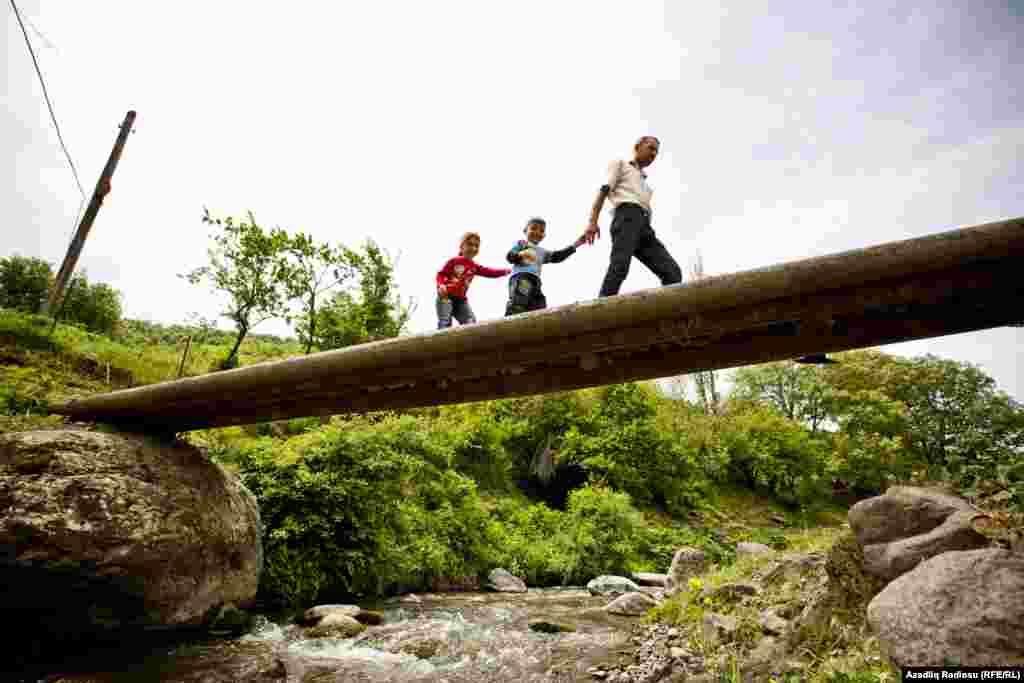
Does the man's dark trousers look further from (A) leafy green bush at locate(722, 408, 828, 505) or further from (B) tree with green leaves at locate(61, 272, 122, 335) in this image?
(B) tree with green leaves at locate(61, 272, 122, 335)

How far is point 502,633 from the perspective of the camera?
5906mm

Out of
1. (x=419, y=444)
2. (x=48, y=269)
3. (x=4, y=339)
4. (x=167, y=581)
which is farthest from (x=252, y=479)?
(x=48, y=269)

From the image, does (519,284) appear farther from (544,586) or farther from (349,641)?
(544,586)

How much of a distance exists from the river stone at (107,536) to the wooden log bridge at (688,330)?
92cm

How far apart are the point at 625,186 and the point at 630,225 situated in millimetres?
379

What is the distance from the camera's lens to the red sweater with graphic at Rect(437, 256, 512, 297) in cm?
523

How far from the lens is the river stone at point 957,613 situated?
1.99 metres

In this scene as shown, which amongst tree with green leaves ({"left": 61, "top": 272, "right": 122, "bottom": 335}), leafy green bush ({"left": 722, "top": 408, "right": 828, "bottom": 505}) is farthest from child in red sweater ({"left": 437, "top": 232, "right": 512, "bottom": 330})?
tree with green leaves ({"left": 61, "top": 272, "right": 122, "bottom": 335})

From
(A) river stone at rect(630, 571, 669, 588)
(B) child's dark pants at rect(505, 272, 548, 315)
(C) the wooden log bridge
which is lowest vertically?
(A) river stone at rect(630, 571, 669, 588)

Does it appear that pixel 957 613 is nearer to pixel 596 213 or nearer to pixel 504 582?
pixel 596 213

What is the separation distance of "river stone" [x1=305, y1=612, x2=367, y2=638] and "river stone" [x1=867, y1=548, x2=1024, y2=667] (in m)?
5.38

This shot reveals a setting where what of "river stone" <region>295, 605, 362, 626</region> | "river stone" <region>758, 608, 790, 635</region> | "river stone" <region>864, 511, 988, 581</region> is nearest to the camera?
"river stone" <region>864, 511, 988, 581</region>

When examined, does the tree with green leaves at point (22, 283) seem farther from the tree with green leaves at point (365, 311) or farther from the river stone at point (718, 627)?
the river stone at point (718, 627)

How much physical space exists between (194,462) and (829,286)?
20.8 ft
